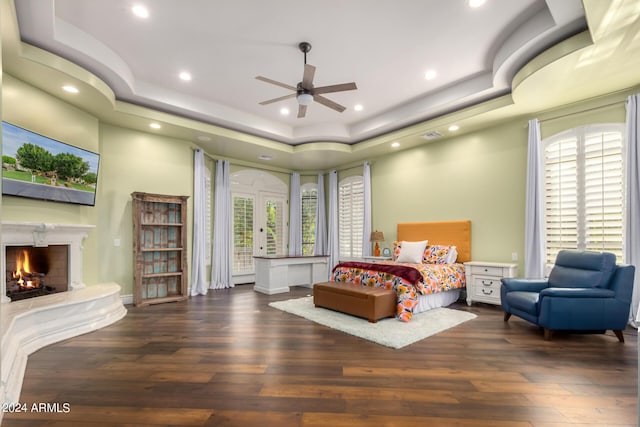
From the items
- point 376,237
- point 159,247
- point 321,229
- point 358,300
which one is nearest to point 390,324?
point 358,300

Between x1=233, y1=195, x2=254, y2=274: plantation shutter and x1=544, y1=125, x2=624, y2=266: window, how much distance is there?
19.3ft

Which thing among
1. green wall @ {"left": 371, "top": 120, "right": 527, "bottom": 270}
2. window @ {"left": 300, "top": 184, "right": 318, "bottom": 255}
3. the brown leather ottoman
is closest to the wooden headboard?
green wall @ {"left": 371, "top": 120, "right": 527, "bottom": 270}

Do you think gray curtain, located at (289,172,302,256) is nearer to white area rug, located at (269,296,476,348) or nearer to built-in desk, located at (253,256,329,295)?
built-in desk, located at (253,256,329,295)

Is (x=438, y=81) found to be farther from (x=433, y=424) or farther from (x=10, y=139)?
(x=10, y=139)

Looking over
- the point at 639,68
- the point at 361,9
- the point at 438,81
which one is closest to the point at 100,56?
the point at 361,9

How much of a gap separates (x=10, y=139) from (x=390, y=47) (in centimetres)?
459

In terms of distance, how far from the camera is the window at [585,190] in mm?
4254

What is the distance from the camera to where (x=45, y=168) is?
13.7 feet

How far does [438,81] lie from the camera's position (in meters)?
4.83

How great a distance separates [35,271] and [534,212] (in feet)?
23.4

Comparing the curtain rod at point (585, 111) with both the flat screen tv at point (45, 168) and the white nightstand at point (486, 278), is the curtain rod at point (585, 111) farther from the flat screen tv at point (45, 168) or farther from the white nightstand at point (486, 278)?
the flat screen tv at point (45, 168)

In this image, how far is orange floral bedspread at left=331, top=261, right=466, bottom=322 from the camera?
4.38 metres

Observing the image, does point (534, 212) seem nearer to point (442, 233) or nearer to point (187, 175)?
point (442, 233)

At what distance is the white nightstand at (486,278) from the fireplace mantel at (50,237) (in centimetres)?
590
